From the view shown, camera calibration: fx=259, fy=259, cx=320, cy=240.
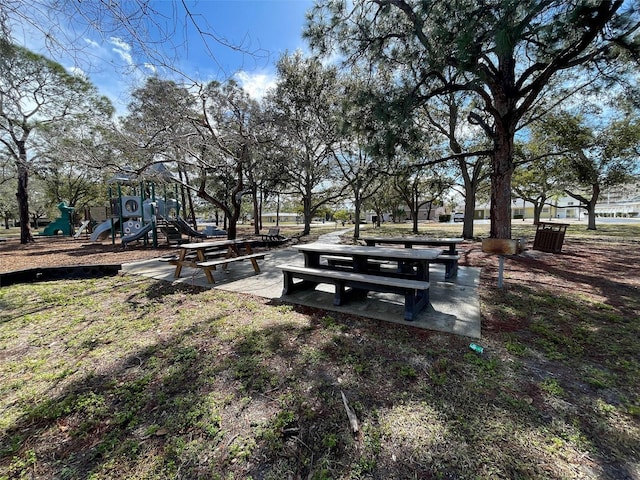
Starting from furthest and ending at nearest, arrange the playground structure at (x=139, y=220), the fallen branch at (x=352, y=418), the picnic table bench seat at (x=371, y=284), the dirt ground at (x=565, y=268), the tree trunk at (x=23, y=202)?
the tree trunk at (x=23, y=202) < the playground structure at (x=139, y=220) < the dirt ground at (x=565, y=268) < the picnic table bench seat at (x=371, y=284) < the fallen branch at (x=352, y=418)

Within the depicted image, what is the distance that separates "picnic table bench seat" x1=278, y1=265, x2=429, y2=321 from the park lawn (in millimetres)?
410

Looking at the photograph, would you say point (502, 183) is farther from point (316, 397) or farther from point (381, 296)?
point (316, 397)

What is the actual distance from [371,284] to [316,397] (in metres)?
1.76

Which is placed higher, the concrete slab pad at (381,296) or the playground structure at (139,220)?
the playground structure at (139,220)

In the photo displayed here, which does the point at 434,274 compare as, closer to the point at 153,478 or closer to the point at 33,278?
the point at 153,478

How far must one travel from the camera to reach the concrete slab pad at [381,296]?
3110 millimetres

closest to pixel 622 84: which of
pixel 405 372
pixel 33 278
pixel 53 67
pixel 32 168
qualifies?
pixel 405 372

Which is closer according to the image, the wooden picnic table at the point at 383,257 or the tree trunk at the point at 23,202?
the wooden picnic table at the point at 383,257

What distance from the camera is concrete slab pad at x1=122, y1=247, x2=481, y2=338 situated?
10.2 ft

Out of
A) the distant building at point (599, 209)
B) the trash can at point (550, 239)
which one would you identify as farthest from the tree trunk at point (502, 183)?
the distant building at point (599, 209)

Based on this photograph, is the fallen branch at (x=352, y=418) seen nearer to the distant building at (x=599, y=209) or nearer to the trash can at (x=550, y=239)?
the trash can at (x=550, y=239)

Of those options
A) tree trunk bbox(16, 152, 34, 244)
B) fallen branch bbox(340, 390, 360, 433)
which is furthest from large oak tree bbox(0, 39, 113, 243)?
fallen branch bbox(340, 390, 360, 433)

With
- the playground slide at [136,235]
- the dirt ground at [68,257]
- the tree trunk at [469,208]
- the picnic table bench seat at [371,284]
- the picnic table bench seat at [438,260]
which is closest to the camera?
the picnic table bench seat at [371,284]

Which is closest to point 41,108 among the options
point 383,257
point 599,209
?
point 383,257
